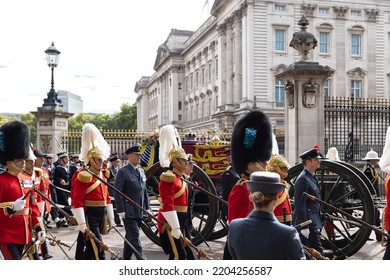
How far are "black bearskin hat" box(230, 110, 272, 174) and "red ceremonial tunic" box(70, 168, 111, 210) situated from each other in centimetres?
198

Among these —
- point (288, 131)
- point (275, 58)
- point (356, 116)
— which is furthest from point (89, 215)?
point (275, 58)

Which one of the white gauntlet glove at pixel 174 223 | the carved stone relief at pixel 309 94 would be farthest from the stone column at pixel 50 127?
the white gauntlet glove at pixel 174 223

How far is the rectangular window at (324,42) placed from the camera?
149 ft

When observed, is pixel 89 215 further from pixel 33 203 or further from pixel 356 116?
pixel 356 116

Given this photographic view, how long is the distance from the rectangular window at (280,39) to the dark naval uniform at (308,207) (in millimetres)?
38912

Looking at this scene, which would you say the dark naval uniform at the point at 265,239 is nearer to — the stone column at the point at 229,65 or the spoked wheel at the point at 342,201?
the spoked wheel at the point at 342,201

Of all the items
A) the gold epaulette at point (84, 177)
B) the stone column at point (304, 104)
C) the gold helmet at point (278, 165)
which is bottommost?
the gold epaulette at point (84, 177)

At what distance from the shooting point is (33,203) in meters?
5.97

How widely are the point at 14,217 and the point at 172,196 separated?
5.79 ft

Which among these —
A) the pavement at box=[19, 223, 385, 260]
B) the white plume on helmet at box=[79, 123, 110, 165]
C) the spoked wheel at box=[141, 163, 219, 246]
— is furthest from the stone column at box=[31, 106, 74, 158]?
the white plume on helmet at box=[79, 123, 110, 165]

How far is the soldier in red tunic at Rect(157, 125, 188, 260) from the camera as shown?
6426 millimetres

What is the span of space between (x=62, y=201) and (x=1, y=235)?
7292 mm

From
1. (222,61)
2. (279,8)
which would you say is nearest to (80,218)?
(279,8)

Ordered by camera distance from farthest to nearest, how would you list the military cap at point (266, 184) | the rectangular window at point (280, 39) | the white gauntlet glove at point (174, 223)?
the rectangular window at point (280, 39) < the white gauntlet glove at point (174, 223) < the military cap at point (266, 184)
